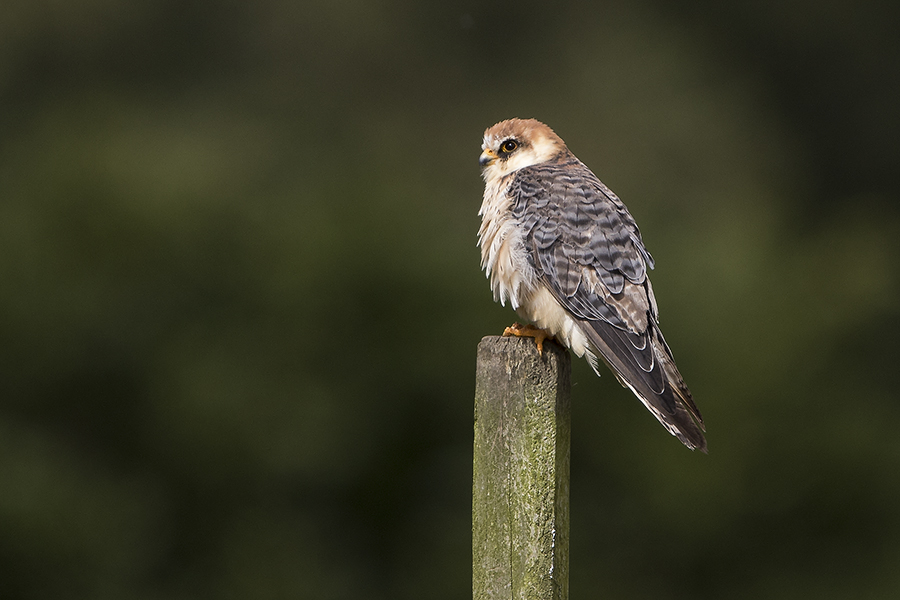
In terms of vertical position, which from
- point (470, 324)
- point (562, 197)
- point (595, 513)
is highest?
point (470, 324)

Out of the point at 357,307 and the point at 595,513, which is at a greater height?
the point at 357,307

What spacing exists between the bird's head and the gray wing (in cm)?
27

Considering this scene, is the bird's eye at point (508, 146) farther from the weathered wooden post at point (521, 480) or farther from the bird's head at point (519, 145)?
the weathered wooden post at point (521, 480)

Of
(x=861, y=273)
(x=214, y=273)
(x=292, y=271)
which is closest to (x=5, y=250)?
(x=214, y=273)

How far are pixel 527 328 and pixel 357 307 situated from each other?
229 centimetres

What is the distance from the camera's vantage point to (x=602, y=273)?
256cm

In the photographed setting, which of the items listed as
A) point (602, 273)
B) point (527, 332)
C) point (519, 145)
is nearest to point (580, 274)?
point (602, 273)

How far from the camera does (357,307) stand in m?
4.64

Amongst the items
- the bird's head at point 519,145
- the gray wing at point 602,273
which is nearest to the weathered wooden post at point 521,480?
the gray wing at point 602,273

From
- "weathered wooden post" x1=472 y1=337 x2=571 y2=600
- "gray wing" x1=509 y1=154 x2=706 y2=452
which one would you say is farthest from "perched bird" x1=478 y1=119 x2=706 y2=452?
"weathered wooden post" x1=472 y1=337 x2=571 y2=600

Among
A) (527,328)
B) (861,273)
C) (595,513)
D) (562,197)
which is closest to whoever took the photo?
(527,328)

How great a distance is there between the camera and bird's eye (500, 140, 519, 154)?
3162 mm

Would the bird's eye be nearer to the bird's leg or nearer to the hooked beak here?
the hooked beak

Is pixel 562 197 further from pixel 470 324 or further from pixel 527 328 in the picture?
pixel 470 324
